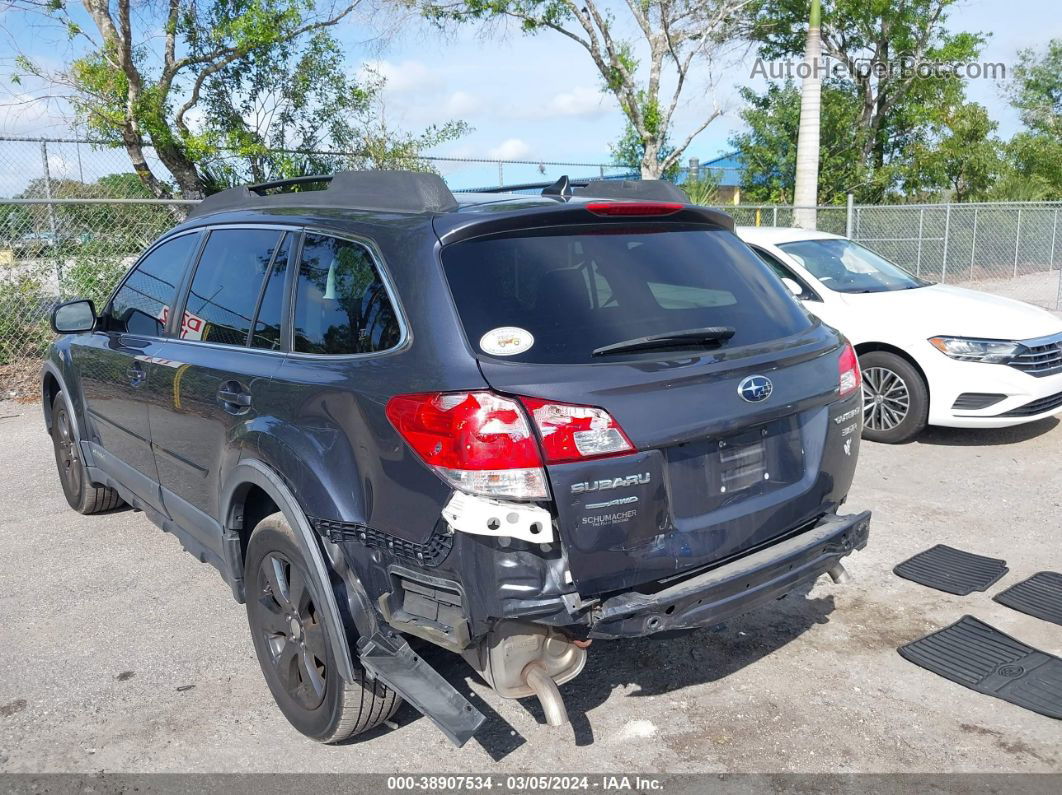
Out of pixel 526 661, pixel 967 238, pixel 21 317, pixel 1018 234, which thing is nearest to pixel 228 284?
pixel 526 661

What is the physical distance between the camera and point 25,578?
4801mm

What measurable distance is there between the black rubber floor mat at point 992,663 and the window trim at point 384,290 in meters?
2.47

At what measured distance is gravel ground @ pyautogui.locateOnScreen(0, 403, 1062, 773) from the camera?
313 cm

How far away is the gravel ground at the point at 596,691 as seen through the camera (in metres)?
3.13

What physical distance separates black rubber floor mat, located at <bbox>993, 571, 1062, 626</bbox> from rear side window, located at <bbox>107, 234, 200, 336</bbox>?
160 inches

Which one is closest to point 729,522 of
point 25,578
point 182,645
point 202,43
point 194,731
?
point 194,731

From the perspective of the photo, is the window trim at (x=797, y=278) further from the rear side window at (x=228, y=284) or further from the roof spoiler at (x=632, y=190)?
the rear side window at (x=228, y=284)

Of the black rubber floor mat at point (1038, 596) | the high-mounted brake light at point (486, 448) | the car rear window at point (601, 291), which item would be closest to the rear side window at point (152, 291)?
the car rear window at point (601, 291)

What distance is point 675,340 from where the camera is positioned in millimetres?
2934

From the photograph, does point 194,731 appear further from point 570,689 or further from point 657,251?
point 657,251

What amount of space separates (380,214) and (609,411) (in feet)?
3.66

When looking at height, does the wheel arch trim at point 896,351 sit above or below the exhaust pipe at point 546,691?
above

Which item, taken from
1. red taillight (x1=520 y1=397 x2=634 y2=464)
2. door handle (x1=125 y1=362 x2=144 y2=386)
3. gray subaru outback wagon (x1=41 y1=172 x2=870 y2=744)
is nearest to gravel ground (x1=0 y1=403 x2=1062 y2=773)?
gray subaru outback wagon (x1=41 y1=172 x2=870 y2=744)

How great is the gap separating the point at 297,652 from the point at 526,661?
0.98m
